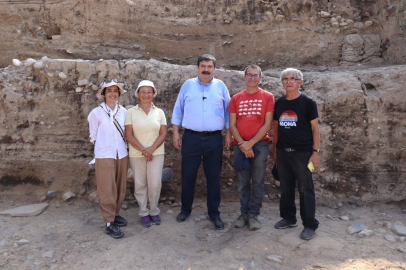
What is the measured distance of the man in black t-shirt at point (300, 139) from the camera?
3.38m

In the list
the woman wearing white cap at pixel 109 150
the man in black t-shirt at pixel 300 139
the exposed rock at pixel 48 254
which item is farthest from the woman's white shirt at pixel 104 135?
the man in black t-shirt at pixel 300 139

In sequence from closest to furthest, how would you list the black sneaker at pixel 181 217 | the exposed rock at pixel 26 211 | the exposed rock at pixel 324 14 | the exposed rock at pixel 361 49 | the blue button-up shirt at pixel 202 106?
the blue button-up shirt at pixel 202 106 < the black sneaker at pixel 181 217 < the exposed rock at pixel 26 211 < the exposed rock at pixel 361 49 < the exposed rock at pixel 324 14

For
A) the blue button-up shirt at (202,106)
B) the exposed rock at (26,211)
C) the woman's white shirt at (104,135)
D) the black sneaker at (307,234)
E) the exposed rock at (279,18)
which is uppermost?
the exposed rock at (279,18)

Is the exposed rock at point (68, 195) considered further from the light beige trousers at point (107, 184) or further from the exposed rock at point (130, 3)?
the exposed rock at point (130, 3)

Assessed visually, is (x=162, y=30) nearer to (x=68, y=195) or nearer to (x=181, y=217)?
(x=68, y=195)

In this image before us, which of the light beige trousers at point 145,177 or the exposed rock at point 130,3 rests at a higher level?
the exposed rock at point 130,3

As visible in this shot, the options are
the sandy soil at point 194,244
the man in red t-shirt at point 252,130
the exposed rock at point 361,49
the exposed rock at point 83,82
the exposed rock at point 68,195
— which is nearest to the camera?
the sandy soil at point 194,244

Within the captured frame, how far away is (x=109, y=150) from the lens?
3553 millimetres

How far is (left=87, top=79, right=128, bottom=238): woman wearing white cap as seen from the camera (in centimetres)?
355

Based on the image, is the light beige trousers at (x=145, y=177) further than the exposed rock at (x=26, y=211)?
No

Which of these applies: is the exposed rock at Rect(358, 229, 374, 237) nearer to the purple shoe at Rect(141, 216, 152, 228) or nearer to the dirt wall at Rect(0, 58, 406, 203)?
the dirt wall at Rect(0, 58, 406, 203)

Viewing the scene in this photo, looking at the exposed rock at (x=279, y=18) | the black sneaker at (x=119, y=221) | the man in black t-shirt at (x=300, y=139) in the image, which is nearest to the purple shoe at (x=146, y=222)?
the black sneaker at (x=119, y=221)

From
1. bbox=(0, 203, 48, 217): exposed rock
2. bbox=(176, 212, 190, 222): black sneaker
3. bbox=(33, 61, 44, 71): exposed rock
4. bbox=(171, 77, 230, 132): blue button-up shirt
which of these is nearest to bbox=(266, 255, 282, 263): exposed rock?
bbox=(176, 212, 190, 222): black sneaker

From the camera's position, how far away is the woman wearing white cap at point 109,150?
3.55 m
